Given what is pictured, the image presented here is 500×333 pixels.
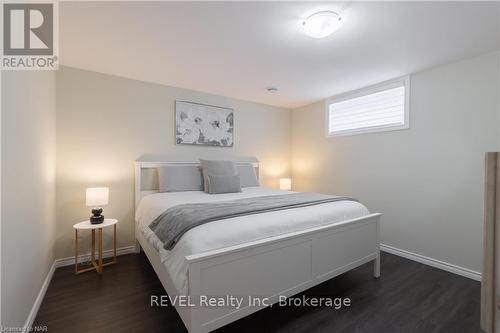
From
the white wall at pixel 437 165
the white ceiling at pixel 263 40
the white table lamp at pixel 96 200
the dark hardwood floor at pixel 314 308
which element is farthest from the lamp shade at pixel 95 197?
the white wall at pixel 437 165

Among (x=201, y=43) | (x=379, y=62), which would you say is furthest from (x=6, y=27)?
(x=379, y=62)

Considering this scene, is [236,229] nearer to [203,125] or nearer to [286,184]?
[203,125]

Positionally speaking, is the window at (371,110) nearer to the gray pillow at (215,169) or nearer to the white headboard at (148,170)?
the gray pillow at (215,169)

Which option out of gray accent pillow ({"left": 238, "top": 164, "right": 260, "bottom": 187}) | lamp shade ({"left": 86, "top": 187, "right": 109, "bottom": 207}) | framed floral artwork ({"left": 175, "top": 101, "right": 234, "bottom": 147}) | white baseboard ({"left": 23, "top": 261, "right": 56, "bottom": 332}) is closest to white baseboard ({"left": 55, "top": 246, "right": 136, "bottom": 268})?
white baseboard ({"left": 23, "top": 261, "right": 56, "bottom": 332})

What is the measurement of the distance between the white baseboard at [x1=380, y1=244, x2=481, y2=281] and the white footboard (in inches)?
40.9

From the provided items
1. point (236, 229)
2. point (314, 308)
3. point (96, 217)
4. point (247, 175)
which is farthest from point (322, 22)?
point (96, 217)

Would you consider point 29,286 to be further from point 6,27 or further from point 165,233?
point 6,27

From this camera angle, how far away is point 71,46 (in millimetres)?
2156

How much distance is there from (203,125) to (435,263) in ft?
11.4

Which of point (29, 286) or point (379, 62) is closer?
point (29, 286)

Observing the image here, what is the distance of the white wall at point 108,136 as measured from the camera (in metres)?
2.56

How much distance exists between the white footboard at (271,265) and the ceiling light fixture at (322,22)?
5.14 ft

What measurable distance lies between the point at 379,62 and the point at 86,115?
136 inches

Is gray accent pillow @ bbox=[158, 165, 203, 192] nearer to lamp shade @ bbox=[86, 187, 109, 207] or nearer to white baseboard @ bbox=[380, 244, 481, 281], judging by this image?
lamp shade @ bbox=[86, 187, 109, 207]
